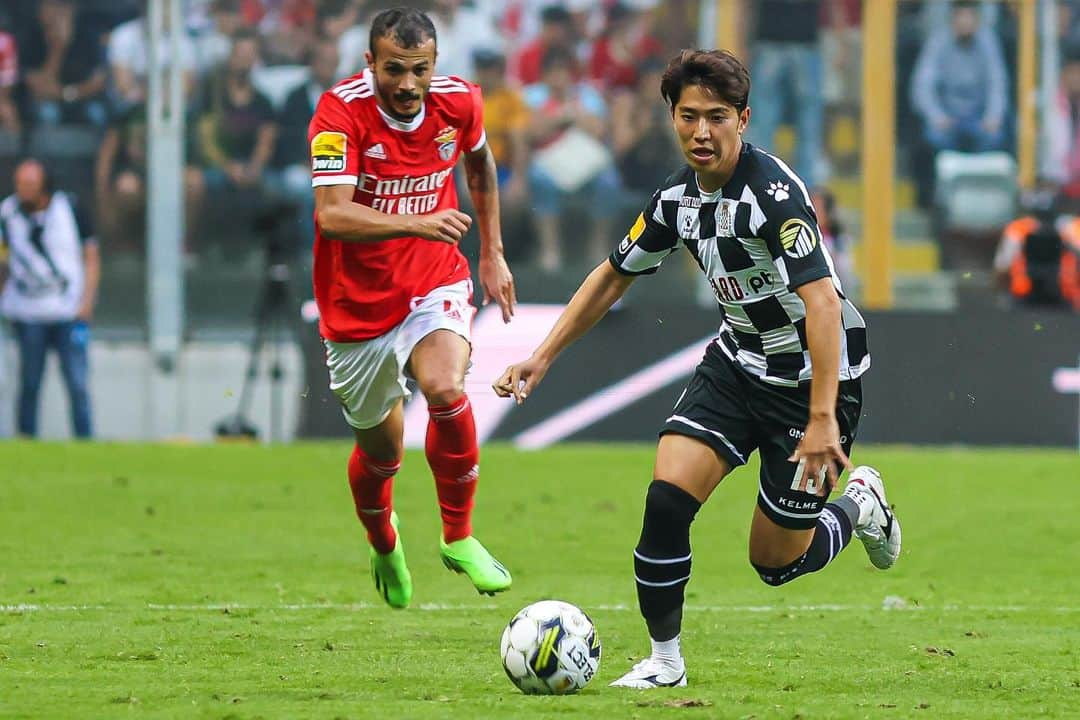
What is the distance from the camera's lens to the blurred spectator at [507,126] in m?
17.2

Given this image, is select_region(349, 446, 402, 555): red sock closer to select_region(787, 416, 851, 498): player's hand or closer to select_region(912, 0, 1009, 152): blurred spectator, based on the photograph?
select_region(787, 416, 851, 498): player's hand

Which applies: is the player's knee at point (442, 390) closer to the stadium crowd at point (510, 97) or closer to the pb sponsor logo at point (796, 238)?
the pb sponsor logo at point (796, 238)

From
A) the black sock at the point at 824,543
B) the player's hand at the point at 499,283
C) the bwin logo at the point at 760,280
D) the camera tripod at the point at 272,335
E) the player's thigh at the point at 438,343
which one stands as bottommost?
the camera tripod at the point at 272,335

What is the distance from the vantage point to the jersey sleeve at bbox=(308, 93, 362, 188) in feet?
23.9

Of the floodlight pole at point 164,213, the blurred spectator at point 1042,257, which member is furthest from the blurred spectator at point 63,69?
the blurred spectator at point 1042,257

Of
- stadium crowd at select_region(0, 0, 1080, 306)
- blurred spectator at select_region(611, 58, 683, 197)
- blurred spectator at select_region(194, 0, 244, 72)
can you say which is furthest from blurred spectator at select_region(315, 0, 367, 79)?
blurred spectator at select_region(611, 58, 683, 197)

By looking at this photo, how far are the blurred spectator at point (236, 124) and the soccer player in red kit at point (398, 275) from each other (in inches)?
370

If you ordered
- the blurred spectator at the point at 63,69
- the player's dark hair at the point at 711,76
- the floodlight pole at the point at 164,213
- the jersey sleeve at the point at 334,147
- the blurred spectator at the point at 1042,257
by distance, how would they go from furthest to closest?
the blurred spectator at the point at 63,69
the floodlight pole at the point at 164,213
the blurred spectator at the point at 1042,257
the jersey sleeve at the point at 334,147
the player's dark hair at the point at 711,76

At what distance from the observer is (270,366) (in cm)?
1630

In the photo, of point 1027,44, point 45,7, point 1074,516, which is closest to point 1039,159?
point 1027,44

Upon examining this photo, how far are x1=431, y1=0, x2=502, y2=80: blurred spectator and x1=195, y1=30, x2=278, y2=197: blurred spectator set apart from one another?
5.54 feet

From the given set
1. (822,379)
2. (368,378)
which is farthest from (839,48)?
(822,379)

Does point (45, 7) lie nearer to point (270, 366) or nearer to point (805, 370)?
point (270, 366)

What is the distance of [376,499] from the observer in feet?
26.1
